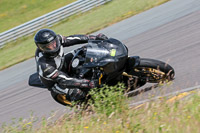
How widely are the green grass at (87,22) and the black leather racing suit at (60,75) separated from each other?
22.2 ft

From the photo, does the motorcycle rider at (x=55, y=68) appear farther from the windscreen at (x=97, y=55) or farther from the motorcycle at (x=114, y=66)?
the windscreen at (x=97, y=55)

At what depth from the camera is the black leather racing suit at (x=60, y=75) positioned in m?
5.98

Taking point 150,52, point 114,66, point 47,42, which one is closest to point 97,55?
point 114,66

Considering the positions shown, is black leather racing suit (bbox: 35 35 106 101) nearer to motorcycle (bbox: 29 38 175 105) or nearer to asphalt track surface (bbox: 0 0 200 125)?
motorcycle (bbox: 29 38 175 105)

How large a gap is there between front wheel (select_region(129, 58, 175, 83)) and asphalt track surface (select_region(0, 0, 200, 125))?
21 cm

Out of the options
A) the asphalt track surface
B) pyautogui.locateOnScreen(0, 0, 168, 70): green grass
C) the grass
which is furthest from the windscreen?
pyautogui.locateOnScreen(0, 0, 168, 70): green grass

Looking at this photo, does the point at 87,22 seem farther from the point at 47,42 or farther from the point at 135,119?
the point at 135,119

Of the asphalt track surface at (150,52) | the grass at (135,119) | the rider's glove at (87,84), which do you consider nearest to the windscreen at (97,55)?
the rider's glove at (87,84)

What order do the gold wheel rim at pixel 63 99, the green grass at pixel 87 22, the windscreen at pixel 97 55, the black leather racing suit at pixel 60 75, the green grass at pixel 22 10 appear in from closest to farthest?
1. the windscreen at pixel 97 55
2. the black leather racing suit at pixel 60 75
3. the gold wheel rim at pixel 63 99
4. the green grass at pixel 87 22
5. the green grass at pixel 22 10

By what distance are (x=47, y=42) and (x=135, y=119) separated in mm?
2209

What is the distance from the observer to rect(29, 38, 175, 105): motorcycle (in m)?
5.73

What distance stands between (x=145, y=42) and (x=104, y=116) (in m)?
5.31

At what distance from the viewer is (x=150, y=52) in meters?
8.98

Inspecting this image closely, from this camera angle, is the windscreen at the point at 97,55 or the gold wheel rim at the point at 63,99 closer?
the windscreen at the point at 97,55
